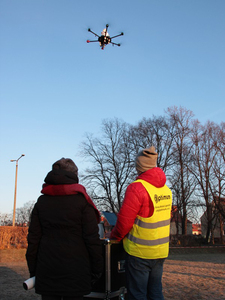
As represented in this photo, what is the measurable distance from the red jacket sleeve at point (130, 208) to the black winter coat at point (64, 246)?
361mm

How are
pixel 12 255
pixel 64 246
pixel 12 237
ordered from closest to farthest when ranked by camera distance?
pixel 64 246
pixel 12 255
pixel 12 237

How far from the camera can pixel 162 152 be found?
118 feet

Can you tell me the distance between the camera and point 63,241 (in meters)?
2.77

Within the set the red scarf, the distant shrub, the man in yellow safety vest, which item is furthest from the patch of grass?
the red scarf

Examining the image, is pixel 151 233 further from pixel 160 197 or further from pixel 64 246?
pixel 64 246

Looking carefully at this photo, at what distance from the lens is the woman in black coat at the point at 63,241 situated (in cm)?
268

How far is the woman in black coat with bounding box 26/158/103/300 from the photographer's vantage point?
8.80 feet

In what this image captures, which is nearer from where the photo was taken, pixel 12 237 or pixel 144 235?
pixel 144 235

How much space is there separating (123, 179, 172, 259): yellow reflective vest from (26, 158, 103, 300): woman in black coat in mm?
437

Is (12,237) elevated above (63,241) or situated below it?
below

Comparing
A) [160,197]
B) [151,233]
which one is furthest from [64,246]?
[160,197]

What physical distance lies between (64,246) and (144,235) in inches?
33.0

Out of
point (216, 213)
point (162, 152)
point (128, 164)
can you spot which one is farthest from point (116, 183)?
point (216, 213)

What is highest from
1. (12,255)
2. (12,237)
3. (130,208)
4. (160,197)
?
(160,197)
